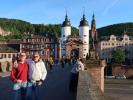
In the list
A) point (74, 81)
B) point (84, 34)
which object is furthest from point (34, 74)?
point (84, 34)

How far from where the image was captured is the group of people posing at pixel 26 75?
1110 centimetres

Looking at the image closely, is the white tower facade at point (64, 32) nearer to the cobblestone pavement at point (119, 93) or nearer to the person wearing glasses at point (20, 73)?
the cobblestone pavement at point (119, 93)

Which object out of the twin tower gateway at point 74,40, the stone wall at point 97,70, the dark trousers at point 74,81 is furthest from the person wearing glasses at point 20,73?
the twin tower gateway at point 74,40

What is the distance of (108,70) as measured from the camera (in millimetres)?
111500

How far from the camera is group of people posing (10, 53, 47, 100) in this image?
11.1m

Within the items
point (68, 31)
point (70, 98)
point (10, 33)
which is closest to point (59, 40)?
point (68, 31)

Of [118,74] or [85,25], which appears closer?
[118,74]

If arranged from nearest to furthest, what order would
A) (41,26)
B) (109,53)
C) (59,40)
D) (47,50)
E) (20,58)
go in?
1. (20,58)
2. (47,50)
3. (59,40)
4. (109,53)
5. (41,26)

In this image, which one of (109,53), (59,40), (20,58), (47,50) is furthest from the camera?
(109,53)

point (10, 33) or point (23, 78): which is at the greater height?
point (10, 33)

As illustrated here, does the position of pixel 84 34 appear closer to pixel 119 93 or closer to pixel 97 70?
pixel 119 93

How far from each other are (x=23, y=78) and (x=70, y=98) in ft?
12.2

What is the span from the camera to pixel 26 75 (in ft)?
37.4

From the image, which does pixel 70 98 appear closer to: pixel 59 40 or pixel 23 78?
pixel 23 78
